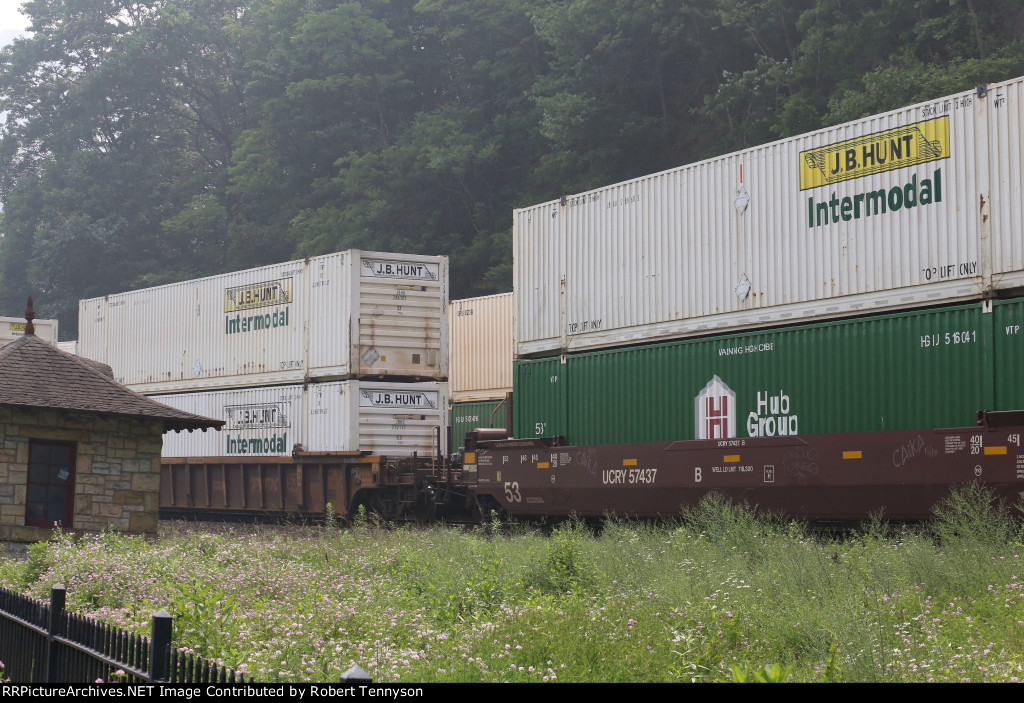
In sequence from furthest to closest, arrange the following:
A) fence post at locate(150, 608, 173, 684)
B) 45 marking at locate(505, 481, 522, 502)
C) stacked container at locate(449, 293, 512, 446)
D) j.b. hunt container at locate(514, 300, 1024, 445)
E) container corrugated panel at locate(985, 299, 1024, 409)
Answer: stacked container at locate(449, 293, 512, 446) < 45 marking at locate(505, 481, 522, 502) < j.b. hunt container at locate(514, 300, 1024, 445) < container corrugated panel at locate(985, 299, 1024, 409) < fence post at locate(150, 608, 173, 684)

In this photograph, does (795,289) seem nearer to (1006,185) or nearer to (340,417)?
(1006,185)

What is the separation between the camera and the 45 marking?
1908cm

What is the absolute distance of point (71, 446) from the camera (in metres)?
17.9

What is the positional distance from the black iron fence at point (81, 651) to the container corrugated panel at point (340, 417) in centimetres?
1419

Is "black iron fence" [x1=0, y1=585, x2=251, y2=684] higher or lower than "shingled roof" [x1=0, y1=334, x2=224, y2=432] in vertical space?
lower

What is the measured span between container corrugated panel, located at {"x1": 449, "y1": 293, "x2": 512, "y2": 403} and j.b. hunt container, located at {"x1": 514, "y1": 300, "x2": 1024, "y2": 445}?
7843 mm

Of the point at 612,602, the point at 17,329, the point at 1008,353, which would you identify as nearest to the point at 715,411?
the point at 1008,353

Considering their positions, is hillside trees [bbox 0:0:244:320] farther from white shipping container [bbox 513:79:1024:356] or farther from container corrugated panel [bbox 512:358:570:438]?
white shipping container [bbox 513:79:1024:356]

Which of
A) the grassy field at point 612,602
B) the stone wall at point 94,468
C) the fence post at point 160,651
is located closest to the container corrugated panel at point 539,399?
the grassy field at point 612,602

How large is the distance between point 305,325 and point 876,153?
43.9 feet

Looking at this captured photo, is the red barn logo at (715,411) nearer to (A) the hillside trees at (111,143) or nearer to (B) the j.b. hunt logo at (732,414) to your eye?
(B) the j.b. hunt logo at (732,414)

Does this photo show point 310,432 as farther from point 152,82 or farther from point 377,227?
point 152,82

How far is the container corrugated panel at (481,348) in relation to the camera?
2716 centimetres

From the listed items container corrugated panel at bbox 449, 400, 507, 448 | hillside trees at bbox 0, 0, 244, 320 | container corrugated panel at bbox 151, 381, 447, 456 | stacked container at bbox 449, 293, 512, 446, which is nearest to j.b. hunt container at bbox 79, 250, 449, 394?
container corrugated panel at bbox 151, 381, 447, 456
